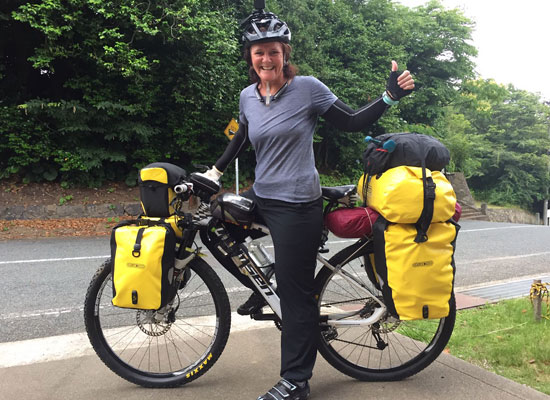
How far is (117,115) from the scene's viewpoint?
39.5 ft

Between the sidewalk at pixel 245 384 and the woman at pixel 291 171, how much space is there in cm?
30

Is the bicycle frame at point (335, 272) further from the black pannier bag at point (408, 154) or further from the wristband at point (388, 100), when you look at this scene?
the wristband at point (388, 100)

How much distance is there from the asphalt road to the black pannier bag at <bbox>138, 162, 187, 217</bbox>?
0.51 meters

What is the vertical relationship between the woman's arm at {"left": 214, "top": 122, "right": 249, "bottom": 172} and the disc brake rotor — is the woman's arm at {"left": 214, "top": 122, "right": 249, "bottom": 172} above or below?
above

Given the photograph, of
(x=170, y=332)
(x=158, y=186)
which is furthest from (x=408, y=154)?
(x=170, y=332)

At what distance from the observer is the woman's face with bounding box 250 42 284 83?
7.22 ft

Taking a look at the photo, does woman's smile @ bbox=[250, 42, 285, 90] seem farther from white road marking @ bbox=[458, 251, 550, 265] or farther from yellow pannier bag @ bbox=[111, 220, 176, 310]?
white road marking @ bbox=[458, 251, 550, 265]

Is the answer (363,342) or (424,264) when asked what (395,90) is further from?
(363,342)

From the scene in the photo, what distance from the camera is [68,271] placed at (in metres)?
5.73

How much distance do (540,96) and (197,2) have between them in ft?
133

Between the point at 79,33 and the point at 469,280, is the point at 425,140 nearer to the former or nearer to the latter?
the point at 469,280

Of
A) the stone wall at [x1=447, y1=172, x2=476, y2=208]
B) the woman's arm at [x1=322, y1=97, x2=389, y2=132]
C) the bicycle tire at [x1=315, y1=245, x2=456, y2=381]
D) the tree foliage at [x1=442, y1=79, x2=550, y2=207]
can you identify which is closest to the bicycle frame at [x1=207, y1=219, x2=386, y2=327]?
the bicycle tire at [x1=315, y1=245, x2=456, y2=381]

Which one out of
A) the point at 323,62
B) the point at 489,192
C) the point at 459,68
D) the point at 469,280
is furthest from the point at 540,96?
the point at 469,280

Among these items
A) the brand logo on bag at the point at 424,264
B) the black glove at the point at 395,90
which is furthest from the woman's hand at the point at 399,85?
the brand logo on bag at the point at 424,264
